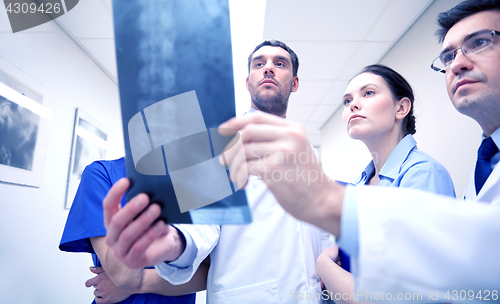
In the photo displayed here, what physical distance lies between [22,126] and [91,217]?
1.31 metres

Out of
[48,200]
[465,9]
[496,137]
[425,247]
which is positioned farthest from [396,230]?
[48,200]

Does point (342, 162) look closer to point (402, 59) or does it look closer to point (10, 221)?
point (402, 59)

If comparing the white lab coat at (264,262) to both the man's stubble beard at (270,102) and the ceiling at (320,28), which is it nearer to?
the man's stubble beard at (270,102)

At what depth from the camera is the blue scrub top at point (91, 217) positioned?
96 centimetres

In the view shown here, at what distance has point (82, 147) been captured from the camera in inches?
96.6

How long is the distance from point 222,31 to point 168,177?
28 cm

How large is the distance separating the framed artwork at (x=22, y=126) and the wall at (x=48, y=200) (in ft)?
0.21

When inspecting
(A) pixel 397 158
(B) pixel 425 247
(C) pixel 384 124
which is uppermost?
(C) pixel 384 124

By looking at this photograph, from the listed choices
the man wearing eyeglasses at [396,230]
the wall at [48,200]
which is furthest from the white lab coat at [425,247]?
the wall at [48,200]

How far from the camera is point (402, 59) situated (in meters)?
2.66

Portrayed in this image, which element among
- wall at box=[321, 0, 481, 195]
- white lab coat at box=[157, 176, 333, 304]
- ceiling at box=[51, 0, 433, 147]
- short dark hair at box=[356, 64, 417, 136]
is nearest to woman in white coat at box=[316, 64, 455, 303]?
short dark hair at box=[356, 64, 417, 136]

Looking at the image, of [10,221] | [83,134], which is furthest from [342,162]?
[10,221]

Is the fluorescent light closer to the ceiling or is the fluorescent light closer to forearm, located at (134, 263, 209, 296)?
the ceiling

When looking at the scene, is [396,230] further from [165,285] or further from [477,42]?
[477,42]
